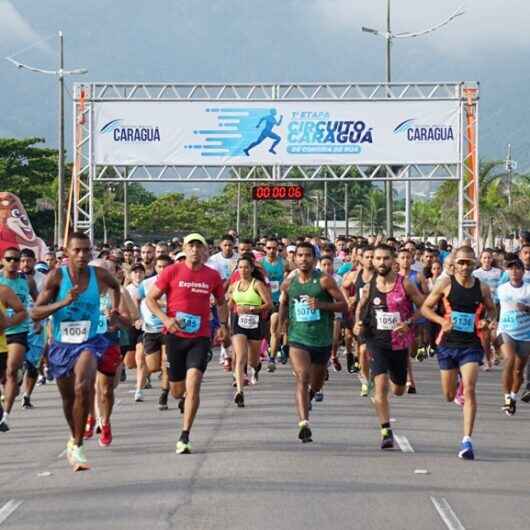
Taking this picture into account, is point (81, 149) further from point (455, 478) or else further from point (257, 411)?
point (455, 478)

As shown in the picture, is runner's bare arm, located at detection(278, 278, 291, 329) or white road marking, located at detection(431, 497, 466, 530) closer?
white road marking, located at detection(431, 497, 466, 530)

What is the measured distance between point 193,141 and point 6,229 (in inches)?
358

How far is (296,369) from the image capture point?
44.0 ft

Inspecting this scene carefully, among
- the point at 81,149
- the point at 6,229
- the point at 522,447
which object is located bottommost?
the point at 522,447

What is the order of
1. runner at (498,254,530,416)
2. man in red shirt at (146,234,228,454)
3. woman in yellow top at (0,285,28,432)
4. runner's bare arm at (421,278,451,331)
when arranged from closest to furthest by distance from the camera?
woman in yellow top at (0,285,28,432)
man in red shirt at (146,234,228,454)
runner's bare arm at (421,278,451,331)
runner at (498,254,530,416)

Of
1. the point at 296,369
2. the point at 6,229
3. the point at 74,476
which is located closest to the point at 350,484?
the point at 74,476

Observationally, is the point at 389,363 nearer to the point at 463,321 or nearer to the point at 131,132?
the point at 463,321

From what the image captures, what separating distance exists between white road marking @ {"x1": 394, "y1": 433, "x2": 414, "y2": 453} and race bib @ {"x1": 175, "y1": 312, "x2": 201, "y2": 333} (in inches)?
83.5

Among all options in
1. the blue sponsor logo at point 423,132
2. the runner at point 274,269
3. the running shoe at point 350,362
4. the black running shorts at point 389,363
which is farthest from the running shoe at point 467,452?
the blue sponsor logo at point 423,132

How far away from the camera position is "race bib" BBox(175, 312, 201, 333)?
12531 millimetres

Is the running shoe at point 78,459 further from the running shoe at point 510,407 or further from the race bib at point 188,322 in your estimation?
the running shoe at point 510,407

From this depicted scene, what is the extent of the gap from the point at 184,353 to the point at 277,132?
2374 cm

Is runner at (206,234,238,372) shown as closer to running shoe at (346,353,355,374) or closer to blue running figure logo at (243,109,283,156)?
running shoe at (346,353,355,374)

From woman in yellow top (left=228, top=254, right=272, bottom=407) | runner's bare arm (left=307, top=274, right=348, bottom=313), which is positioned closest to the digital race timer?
woman in yellow top (left=228, top=254, right=272, bottom=407)
